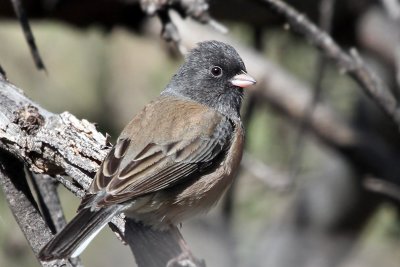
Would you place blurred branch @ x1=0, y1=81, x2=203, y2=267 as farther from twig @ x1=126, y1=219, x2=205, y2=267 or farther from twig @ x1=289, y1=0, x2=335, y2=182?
twig @ x1=289, y1=0, x2=335, y2=182

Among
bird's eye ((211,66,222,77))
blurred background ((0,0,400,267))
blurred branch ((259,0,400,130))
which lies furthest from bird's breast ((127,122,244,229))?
blurred background ((0,0,400,267))

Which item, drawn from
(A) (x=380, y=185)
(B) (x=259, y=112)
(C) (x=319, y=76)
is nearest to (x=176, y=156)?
(C) (x=319, y=76)

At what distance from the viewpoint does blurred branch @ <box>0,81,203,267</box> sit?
2846 mm

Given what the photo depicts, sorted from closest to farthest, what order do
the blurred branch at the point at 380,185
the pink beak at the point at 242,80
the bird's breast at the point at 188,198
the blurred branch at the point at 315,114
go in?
the bird's breast at the point at 188,198 → the pink beak at the point at 242,80 → the blurred branch at the point at 380,185 → the blurred branch at the point at 315,114

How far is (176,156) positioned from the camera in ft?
10.8

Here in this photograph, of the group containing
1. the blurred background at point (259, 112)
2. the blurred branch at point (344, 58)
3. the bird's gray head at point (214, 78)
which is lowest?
the blurred background at point (259, 112)

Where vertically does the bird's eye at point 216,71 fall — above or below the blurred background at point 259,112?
above

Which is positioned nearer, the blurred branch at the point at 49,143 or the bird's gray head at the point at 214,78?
the blurred branch at the point at 49,143

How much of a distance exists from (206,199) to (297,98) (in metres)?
2.06

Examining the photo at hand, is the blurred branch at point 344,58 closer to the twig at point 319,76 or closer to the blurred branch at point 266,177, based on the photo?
the twig at point 319,76

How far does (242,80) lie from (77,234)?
4.16ft

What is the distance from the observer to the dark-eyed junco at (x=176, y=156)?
2938 millimetres

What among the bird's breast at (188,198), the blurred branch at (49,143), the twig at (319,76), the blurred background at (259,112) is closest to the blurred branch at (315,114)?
the blurred background at (259,112)

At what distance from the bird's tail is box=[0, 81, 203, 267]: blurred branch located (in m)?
0.09
